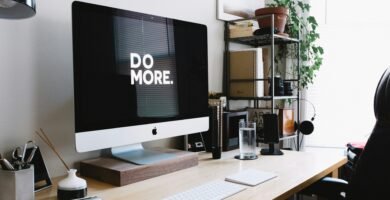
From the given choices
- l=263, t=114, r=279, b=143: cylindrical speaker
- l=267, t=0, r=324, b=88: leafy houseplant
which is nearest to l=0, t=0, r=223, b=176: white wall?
l=263, t=114, r=279, b=143: cylindrical speaker

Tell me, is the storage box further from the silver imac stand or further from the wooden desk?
the silver imac stand

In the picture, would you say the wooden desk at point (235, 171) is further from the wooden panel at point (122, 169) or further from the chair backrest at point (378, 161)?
the chair backrest at point (378, 161)

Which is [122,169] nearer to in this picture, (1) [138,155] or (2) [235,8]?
(1) [138,155]

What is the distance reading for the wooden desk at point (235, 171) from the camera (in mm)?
1167

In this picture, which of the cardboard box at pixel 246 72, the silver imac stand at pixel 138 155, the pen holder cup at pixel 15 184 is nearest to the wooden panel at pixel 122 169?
the silver imac stand at pixel 138 155

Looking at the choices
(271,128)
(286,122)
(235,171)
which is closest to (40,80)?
(235,171)

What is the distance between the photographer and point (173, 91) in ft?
5.04

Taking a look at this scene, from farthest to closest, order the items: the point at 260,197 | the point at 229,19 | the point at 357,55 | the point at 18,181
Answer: the point at 357,55
the point at 229,19
the point at 260,197
the point at 18,181

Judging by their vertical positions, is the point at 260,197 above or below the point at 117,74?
below

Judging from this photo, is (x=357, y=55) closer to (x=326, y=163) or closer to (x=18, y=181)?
(x=326, y=163)

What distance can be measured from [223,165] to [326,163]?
0.48m

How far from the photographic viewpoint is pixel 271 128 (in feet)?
6.23

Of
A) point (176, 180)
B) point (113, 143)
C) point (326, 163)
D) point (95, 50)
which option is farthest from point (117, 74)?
point (326, 163)

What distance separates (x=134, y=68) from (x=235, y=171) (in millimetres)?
604
